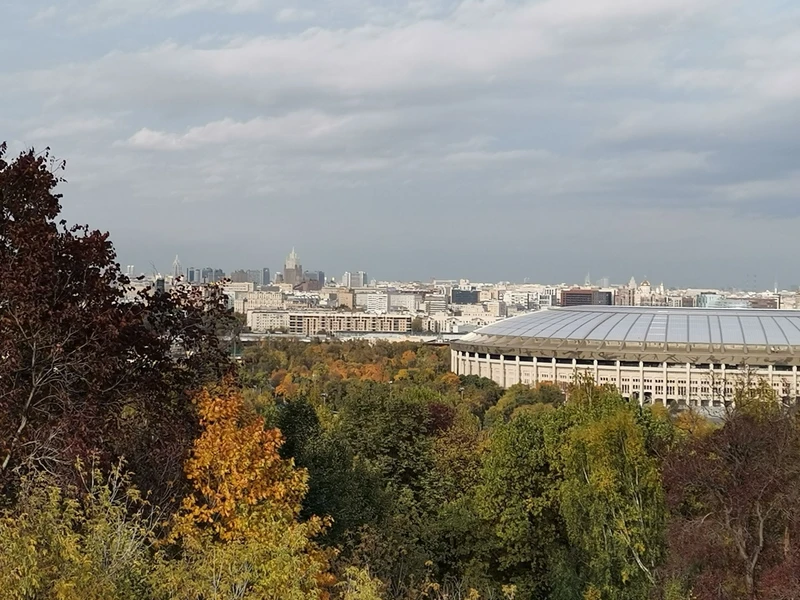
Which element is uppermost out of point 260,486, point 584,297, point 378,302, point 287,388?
point 584,297

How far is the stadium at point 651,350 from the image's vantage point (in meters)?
48.8

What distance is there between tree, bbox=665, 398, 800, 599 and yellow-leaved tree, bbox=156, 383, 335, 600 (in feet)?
15.9

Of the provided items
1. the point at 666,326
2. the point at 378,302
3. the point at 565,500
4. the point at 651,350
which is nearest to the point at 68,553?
the point at 565,500

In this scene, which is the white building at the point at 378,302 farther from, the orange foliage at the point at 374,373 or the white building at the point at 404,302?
the orange foliage at the point at 374,373

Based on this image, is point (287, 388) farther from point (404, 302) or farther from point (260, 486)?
point (404, 302)

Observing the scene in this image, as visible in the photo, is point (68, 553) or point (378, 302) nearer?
point (68, 553)

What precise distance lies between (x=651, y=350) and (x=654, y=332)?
2422mm

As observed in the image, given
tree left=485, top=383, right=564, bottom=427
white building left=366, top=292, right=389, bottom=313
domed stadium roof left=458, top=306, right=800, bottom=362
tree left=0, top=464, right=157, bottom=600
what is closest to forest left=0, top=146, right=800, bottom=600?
tree left=0, top=464, right=157, bottom=600

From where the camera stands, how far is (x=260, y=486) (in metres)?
9.31

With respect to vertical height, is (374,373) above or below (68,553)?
below

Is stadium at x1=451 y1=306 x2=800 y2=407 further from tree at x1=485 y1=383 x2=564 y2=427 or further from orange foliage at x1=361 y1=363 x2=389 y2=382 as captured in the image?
orange foliage at x1=361 y1=363 x2=389 y2=382

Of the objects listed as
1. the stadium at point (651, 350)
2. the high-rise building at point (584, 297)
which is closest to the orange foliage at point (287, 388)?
the stadium at point (651, 350)

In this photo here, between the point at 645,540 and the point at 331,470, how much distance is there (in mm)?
5264

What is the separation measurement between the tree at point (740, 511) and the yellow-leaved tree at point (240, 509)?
4851mm
